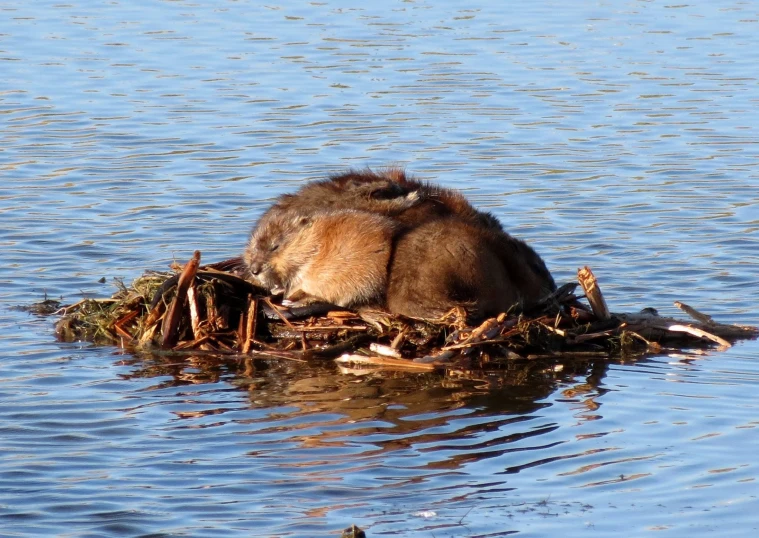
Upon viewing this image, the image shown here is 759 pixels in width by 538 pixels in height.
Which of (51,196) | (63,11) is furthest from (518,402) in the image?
(63,11)

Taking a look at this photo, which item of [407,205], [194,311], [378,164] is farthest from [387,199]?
[378,164]

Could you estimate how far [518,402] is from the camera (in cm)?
911

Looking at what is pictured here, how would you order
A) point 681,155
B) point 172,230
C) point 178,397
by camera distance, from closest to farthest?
point 178,397 → point 172,230 → point 681,155

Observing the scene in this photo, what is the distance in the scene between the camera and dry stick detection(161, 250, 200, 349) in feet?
32.7

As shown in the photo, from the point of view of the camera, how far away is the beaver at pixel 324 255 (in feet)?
32.0

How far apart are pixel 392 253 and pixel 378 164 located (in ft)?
19.6

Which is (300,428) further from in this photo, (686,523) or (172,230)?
(172,230)

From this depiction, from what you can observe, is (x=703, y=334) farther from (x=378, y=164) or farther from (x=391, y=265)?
(x=378, y=164)

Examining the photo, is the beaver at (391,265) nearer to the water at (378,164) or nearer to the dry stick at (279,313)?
the dry stick at (279,313)

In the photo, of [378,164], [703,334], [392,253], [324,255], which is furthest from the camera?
[378,164]

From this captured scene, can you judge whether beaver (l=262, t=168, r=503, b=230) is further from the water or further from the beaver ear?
the water

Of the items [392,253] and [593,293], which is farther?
[593,293]

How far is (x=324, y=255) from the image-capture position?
9.90 metres

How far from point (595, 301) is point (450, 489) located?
3.00m
